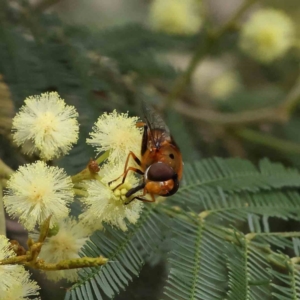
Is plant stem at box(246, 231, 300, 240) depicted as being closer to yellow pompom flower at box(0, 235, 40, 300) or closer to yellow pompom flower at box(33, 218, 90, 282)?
yellow pompom flower at box(33, 218, 90, 282)

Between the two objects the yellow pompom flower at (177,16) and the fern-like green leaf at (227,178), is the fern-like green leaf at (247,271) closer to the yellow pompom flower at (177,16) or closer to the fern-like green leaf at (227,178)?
the fern-like green leaf at (227,178)

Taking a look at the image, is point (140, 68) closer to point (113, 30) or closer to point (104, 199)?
point (113, 30)

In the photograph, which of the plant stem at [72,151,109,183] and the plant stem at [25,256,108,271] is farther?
the plant stem at [72,151,109,183]

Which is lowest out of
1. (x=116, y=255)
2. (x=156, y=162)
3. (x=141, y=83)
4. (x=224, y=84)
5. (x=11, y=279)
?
(x=11, y=279)

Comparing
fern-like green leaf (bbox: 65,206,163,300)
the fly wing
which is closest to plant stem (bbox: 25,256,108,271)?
fern-like green leaf (bbox: 65,206,163,300)

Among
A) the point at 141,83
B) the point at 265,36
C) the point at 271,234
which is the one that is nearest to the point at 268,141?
the point at 265,36

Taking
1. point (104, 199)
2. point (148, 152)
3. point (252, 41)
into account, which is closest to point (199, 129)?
point (252, 41)

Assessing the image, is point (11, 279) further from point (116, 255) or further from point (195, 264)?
point (195, 264)

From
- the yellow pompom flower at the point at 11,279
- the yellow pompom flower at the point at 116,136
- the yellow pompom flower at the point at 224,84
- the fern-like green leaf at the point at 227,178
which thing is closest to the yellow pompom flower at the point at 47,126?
the yellow pompom flower at the point at 116,136
